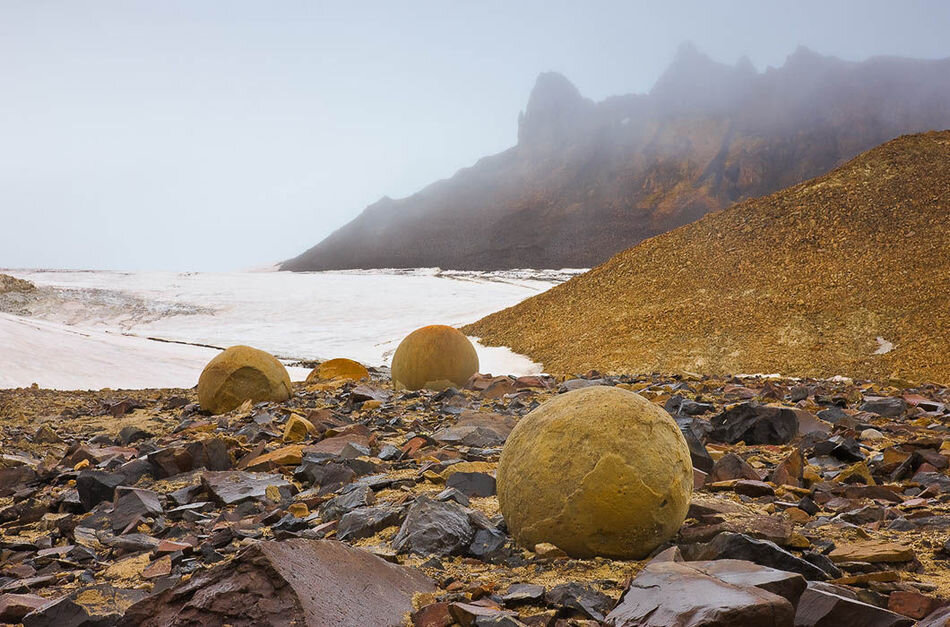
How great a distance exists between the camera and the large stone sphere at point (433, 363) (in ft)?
43.8

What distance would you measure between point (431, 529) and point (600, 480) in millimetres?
1033

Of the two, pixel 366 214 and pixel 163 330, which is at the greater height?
pixel 366 214

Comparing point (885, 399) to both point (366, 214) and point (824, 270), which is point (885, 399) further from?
point (366, 214)

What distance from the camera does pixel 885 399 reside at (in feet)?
31.4

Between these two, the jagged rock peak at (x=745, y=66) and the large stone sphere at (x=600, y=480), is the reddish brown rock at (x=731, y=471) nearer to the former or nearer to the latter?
the large stone sphere at (x=600, y=480)

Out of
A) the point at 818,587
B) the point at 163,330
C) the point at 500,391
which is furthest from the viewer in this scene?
the point at 163,330

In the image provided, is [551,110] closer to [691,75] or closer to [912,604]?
[691,75]

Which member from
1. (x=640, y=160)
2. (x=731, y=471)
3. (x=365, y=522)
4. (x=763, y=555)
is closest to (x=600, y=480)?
(x=763, y=555)

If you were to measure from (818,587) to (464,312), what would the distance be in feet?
116

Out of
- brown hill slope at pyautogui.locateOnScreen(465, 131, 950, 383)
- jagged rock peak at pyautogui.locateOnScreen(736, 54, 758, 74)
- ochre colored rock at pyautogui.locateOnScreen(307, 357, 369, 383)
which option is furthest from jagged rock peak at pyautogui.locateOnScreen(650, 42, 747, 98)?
ochre colored rock at pyautogui.locateOnScreen(307, 357, 369, 383)

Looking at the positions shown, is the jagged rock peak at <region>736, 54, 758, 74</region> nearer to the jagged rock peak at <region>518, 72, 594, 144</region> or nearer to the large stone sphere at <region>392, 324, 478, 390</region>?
the jagged rock peak at <region>518, 72, 594, 144</region>

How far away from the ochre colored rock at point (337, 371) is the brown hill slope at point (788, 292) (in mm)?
6685

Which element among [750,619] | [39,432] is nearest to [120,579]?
[750,619]

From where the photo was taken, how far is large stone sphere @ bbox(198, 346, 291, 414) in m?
11.5
